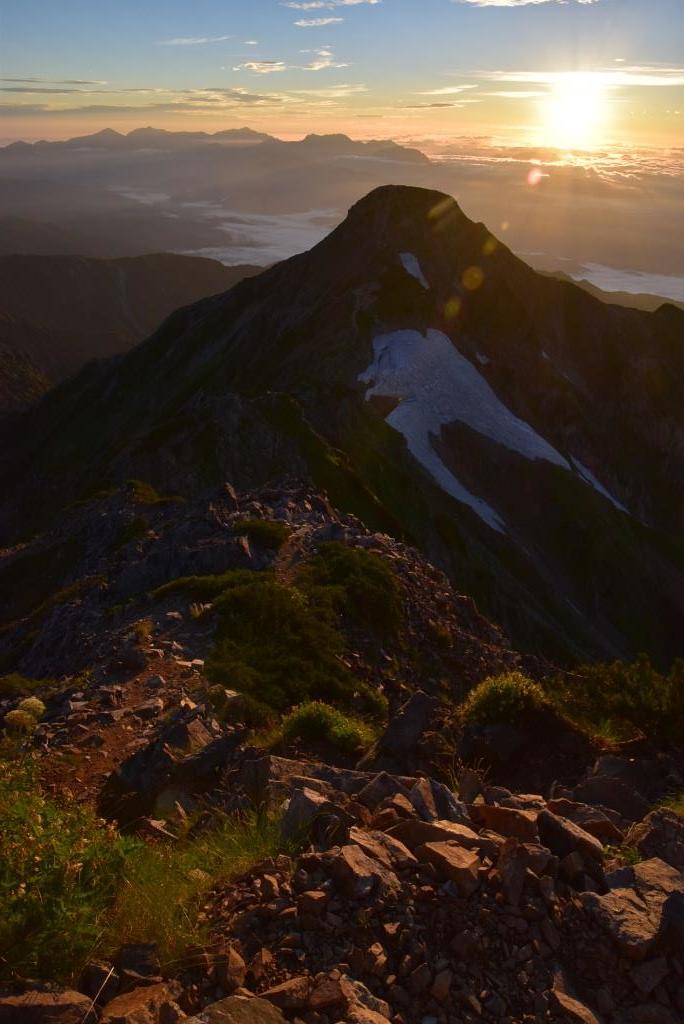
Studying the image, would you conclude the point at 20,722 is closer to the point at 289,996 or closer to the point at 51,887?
the point at 51,887

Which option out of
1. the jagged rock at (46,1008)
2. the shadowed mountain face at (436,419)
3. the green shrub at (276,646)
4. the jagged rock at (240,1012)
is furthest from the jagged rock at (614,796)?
the shadowed mountain face at (436,419)

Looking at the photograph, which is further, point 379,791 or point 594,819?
point 379,791

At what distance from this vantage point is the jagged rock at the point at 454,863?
629 cm

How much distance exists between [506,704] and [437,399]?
68.6 meters

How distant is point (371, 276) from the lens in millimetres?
96250

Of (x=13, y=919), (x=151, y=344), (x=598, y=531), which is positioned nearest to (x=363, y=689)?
(x=13, y=919)

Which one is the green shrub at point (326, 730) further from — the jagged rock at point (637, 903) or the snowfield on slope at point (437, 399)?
the snowfield on slope at point (437, 399)

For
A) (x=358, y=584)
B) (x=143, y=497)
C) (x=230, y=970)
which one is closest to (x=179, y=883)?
(x=230, y=970)

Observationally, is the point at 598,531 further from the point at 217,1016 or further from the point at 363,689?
the point at 217,1016

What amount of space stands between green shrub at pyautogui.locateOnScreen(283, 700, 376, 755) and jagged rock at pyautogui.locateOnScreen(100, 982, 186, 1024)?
713cm

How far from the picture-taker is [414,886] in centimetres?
624

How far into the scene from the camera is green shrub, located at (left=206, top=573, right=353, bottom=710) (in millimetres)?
15445

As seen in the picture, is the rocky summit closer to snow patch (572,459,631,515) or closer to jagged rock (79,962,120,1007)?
jagged rock (79,962,120,1007)

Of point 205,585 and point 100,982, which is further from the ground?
point 100,982
